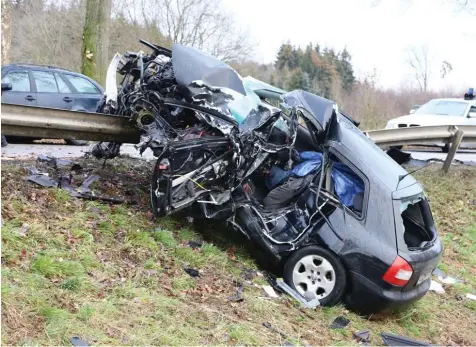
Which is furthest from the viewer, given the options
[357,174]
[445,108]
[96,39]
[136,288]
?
[445,108]

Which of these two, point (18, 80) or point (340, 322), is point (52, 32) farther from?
point (340, 322)

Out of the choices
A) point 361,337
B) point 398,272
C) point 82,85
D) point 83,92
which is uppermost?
point 82,85

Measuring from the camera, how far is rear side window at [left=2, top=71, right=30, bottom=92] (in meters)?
10.6

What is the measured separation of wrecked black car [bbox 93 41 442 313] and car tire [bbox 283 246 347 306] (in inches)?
0.4

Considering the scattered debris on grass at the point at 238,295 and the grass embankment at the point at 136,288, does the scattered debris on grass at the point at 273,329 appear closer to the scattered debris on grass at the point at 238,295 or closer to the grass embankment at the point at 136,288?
the grass embankment at the point at 136,288

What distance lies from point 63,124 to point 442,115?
11452mm

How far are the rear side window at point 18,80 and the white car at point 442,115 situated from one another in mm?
9469

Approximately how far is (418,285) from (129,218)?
10.5ft

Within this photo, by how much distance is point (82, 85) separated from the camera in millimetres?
11664

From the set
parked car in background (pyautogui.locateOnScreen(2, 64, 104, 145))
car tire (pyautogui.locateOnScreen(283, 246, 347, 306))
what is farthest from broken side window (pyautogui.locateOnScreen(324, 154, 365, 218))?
parked car in background (pyautogui.locateOnScreen(2, 64, 104, 145))

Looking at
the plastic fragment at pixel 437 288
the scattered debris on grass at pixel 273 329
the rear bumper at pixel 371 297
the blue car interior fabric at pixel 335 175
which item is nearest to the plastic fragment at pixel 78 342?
the scattered debris on grass at pixel 273 329

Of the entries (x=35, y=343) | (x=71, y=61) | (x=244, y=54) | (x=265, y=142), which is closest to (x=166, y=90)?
(x=265, y=142)

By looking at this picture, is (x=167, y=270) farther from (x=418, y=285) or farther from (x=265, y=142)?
(x=418, y=285)

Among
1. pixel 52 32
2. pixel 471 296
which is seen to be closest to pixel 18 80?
pixel 471 296
